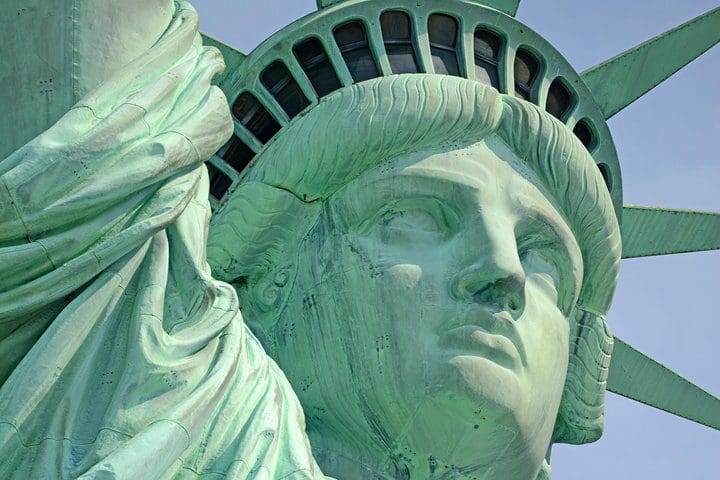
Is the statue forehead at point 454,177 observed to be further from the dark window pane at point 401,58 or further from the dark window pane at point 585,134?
the dark window pane at point 585,134

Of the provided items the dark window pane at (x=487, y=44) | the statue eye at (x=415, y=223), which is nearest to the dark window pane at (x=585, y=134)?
the dark window pane at (x=487, y=44)

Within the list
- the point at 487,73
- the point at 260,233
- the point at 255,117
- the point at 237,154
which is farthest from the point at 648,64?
the point at 260,233

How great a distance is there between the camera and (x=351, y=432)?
1288cm

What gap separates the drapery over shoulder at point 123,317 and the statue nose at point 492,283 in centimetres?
175

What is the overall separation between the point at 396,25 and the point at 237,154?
1276 mm

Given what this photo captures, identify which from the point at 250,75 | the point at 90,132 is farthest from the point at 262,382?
the point at 250,75

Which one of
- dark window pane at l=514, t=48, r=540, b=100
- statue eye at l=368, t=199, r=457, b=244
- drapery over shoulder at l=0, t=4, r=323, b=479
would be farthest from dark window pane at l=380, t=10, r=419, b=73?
drapery over shoulder at l=0, t=4, r=323, b=479

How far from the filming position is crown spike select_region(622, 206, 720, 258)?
1523cm

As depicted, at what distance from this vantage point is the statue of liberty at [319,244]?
1081 centimetres

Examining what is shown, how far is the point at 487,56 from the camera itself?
1448 centimetres

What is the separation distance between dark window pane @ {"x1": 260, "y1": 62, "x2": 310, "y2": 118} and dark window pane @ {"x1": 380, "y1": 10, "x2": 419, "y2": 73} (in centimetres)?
59

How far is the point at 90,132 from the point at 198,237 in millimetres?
798

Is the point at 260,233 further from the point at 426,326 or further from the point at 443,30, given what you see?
the point at 443,30

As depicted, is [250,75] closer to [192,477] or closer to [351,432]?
[351,432]
